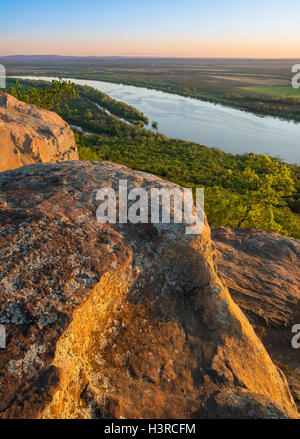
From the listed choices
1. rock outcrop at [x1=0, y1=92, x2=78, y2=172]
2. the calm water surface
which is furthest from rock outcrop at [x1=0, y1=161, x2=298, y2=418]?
the calm water surface

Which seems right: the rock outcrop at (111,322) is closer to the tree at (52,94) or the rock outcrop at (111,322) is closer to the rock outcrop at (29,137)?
the rock outcrop at (29,137)

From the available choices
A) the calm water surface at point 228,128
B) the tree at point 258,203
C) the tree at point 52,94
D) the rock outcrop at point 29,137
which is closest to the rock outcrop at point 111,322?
the rock outcrop at point 29,137

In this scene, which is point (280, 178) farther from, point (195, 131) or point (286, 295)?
point (195, 131)

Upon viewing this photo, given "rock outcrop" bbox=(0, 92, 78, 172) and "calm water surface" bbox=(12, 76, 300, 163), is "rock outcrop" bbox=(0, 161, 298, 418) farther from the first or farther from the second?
"calm water surface" bbox=(12, 76, 300, 163)

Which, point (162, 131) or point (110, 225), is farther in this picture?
point (162, 131)

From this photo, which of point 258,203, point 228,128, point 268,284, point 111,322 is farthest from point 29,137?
point 228,128
